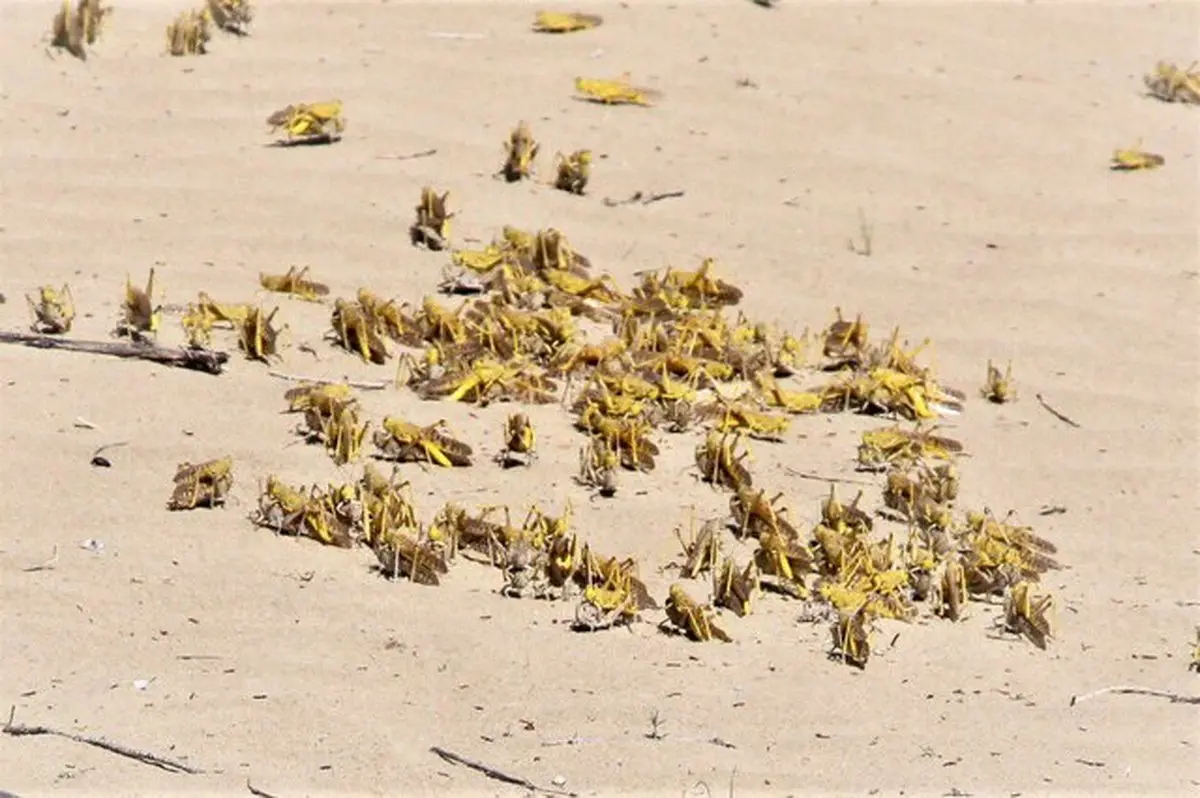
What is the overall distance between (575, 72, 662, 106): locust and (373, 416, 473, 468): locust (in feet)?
7.44

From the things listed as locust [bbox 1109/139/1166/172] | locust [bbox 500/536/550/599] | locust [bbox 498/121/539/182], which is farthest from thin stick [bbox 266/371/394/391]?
locust [bbox 1109/139/1166/172]

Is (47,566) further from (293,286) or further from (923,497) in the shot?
(923,497)

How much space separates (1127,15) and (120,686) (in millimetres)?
5616

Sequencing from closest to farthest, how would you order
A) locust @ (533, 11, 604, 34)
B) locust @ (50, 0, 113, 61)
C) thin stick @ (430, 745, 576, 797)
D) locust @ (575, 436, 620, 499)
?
thin stick @ (430, 745, 576, 797) < locust @ (575, 436, 620, 499) < locust @ (50, 0, 113, 61) < locust @ (533, 11, 604, 34)

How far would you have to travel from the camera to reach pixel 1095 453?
16.4 ft

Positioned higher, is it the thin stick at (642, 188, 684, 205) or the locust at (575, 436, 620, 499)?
the thin stick at (642, 188, 684, 205)

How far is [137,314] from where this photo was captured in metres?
4.73

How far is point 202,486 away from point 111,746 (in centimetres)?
94

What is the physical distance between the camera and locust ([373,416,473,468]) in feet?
14.5

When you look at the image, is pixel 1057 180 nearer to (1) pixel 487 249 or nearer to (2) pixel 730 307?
(2) pixel 730 307

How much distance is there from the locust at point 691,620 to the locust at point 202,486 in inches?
37.6

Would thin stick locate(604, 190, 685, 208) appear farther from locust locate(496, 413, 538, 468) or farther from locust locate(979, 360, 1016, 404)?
locust locate(496, 413, 538, 468)

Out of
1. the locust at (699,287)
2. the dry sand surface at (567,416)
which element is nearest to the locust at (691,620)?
the dry sand surface at (567,416)

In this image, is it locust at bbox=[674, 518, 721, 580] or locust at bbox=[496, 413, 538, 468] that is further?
locust at bbox=[496, 413, 538, 468]
